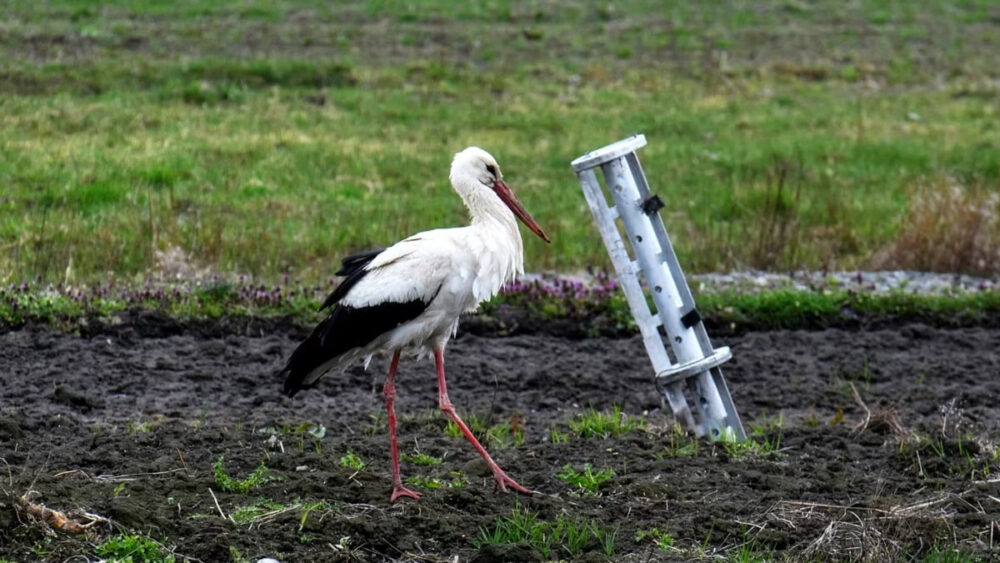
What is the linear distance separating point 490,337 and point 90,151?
6.51 metres

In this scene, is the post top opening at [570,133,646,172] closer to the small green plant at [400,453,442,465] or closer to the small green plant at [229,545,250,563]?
the small green plant at [400,453,442,465]

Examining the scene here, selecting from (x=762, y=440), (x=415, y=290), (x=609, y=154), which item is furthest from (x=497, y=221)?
(x=762, y=440)

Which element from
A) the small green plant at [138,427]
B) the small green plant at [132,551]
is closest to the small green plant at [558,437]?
the small green plant at [138,427]

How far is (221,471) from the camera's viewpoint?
603 cm

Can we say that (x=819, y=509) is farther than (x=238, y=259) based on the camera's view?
No

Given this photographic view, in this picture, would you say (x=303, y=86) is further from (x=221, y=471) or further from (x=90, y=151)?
(x=221, y=471)

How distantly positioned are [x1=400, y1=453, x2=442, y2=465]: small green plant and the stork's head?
1.21 meters

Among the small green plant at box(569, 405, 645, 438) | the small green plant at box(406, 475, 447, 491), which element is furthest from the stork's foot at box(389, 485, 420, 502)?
the small green plant at box(569, 405, 645, 438)

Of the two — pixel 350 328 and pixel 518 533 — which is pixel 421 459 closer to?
pixel 350 328

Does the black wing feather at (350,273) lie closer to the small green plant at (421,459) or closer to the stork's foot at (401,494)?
the small green plant at (421,459)

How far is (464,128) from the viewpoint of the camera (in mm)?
17797

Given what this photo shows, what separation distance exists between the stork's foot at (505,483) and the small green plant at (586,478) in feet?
0.82

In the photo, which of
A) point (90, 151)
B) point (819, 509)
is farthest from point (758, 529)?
point (90, 151)

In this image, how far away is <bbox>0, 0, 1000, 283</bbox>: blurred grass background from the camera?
1157cm
